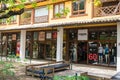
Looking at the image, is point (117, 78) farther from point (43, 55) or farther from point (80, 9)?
point (43, 55)

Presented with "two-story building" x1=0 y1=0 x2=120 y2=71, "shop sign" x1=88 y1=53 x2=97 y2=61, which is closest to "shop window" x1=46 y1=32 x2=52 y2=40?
"two-story building" x1=0 y1=0 x2=120 y2=71

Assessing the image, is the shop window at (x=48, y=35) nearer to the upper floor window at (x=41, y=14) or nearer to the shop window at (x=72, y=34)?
the upper floor window at (x=41, y=14)

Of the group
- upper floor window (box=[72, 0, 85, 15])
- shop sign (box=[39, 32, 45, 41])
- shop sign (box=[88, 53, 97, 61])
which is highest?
upper floor window (box=[72, 0, 85, 15])

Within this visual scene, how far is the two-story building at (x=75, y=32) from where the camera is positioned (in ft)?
64.4

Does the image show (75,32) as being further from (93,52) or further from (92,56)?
(92,56)

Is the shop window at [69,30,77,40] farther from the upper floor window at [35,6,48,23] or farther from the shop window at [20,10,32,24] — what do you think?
the shop window at [20,10,32,24]

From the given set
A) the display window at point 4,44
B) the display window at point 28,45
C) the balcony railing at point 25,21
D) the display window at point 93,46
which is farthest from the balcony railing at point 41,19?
the display window at point 4,44

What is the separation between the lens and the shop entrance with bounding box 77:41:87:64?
22422mm

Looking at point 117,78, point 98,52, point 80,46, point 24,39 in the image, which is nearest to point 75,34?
point 80,46

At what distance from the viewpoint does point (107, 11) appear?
19.9 meters

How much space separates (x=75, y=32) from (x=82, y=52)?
2118 mm

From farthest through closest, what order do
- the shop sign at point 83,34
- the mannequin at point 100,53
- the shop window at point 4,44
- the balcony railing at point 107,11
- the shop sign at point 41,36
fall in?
the shop window at point 4,44 → the shop sign at point 41,36 → the shop sign at point 83,34 → the mannequin at point 100,53 → the balcony railing at point 107,11

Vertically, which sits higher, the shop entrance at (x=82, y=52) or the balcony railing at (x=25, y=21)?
the balcony railing at (x=25, y=21)

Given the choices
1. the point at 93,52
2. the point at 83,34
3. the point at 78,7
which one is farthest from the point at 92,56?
the point at 78,7
